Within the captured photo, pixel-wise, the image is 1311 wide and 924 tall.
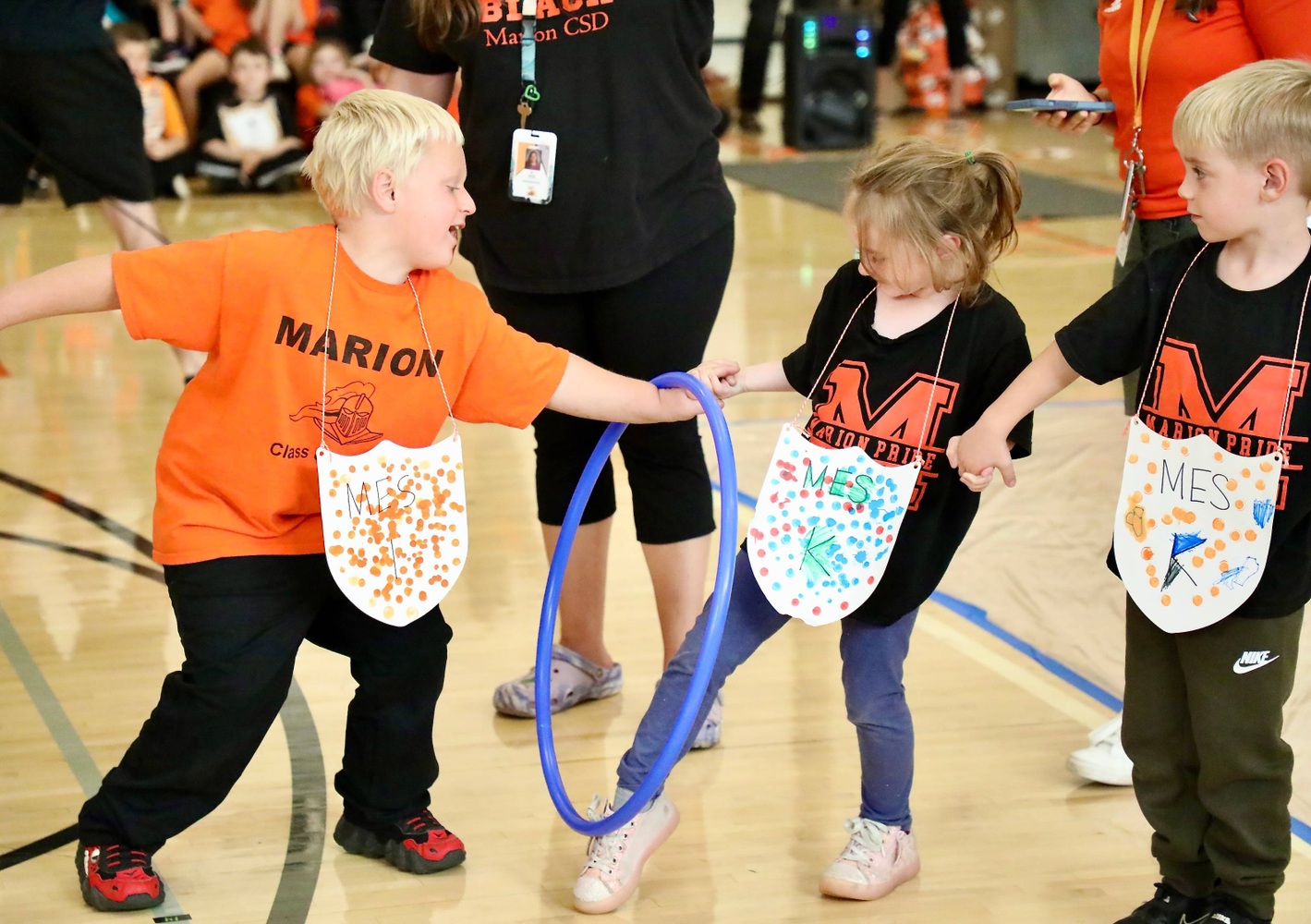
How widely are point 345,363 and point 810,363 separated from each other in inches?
26.5

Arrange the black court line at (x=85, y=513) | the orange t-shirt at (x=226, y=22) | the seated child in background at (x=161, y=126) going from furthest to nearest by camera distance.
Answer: the orange t-shirt at (x=226, y=22) → the seated child in background at (x=161, y=126) → the black court line at (x=85, y=513)

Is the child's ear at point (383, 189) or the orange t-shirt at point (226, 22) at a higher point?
the child's ear at point (383, 189)

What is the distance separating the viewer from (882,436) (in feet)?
7.28

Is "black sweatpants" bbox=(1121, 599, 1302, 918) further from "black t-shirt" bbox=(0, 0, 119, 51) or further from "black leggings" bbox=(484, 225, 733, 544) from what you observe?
"black t-shirt" bbox=(0, 0, 119, 51)

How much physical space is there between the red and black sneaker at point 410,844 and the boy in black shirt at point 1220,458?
981 millimetres

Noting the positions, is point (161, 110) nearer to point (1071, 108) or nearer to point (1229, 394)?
Answer: point (1071, 108)

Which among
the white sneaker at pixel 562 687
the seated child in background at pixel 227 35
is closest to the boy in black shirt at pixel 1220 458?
the white sneaker at pixel 562 687

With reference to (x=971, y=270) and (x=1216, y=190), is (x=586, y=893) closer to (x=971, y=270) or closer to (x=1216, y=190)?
(x=971, y=270)

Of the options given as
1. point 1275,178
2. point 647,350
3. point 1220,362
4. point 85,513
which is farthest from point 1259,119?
point 85,513

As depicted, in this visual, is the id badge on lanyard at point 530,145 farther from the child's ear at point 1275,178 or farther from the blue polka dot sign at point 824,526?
the child's ear at point 1275,178

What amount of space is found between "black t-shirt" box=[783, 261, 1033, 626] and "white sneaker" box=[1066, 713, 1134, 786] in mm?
581

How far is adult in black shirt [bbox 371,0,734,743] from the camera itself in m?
2.51

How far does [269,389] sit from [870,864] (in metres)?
1.11

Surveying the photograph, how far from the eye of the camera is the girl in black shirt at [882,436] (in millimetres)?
2188
